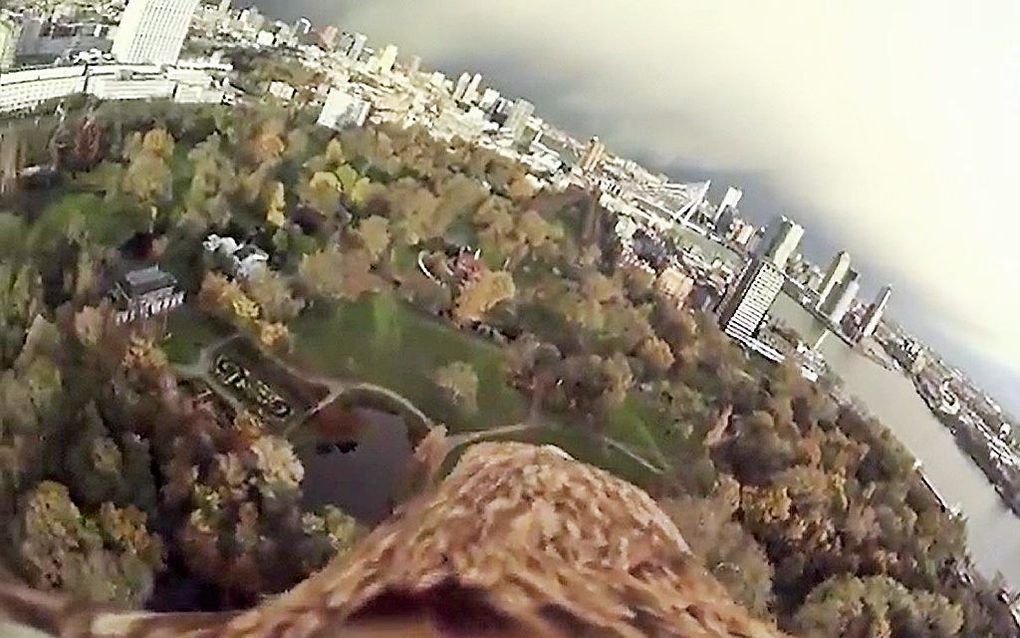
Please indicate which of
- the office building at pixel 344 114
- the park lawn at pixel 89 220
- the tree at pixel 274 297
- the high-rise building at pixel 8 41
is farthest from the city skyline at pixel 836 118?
the high-rise building at pixel 8 41

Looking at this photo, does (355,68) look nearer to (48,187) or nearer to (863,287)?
(48,187)

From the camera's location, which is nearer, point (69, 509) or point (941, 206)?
point (69, 509)

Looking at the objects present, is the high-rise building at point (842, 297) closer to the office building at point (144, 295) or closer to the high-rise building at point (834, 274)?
the high-rise building at point (834, 274)

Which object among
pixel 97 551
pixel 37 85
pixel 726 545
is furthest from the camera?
pixel 37 85

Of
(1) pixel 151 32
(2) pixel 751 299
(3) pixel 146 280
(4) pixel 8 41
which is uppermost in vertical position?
(2) pixel 751 299

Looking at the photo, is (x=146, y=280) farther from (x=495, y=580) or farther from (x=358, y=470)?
(x=495, y=580)

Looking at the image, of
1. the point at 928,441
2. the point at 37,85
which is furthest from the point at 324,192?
the point at 928,441

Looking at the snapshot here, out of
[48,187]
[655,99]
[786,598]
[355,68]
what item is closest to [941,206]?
[655,99]
